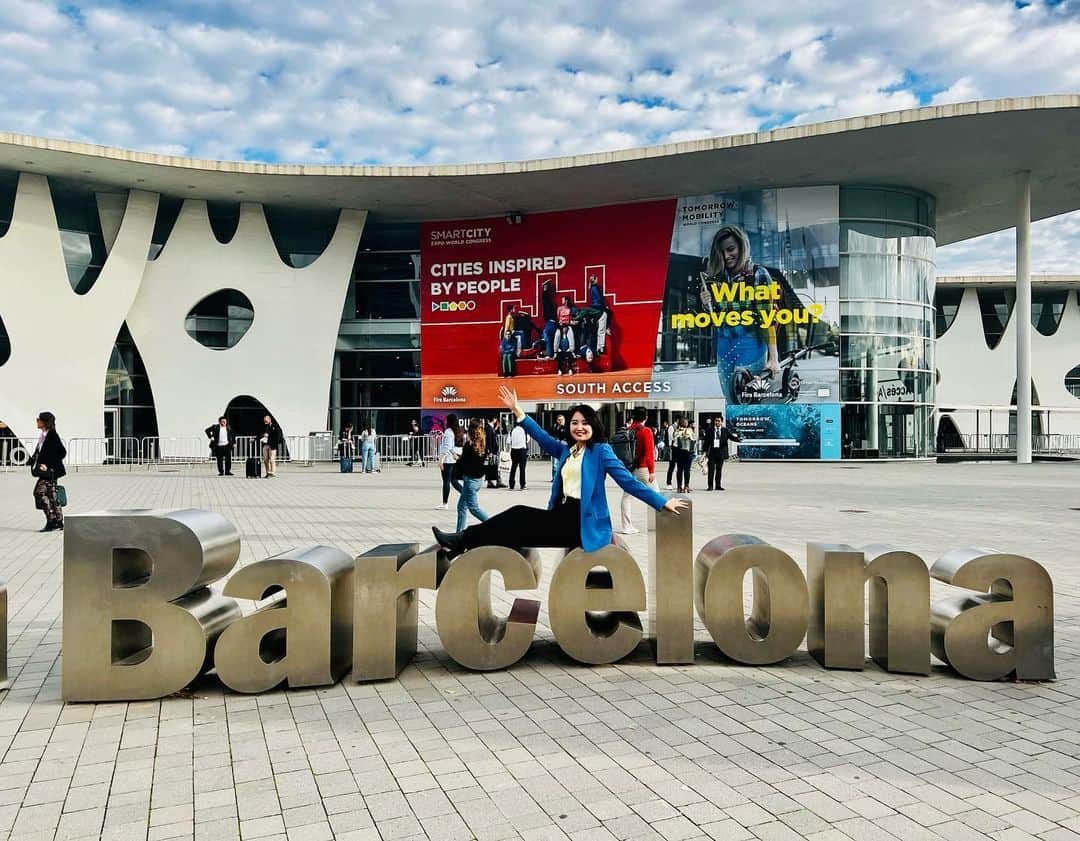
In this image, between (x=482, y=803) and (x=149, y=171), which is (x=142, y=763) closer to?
(x=482, y=803)

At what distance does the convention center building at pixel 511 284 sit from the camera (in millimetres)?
33906

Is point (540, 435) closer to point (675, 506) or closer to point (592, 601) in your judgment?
point (675, 506)

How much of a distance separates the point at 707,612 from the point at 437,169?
3186 cm

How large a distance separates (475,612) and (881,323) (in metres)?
33.5

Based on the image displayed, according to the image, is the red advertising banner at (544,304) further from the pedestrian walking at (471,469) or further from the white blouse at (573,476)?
the white blouse at (573,476)

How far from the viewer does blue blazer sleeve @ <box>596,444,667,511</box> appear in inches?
230

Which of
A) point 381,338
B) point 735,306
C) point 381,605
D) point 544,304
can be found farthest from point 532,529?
point 381,338

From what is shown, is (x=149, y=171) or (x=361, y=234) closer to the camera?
(x=149, y=171)

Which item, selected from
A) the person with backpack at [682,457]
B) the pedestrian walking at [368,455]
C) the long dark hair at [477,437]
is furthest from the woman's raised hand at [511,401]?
the pedestrian walking at [368,455]

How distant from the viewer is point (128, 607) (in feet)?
17.0

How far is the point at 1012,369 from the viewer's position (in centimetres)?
5312

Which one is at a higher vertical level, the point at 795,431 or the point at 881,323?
the point at 881,323

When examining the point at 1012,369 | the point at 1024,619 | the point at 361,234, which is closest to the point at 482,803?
the point at 1024,619

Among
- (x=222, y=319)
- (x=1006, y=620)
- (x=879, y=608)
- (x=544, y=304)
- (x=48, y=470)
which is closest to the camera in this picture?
(x=1006, y=620)
